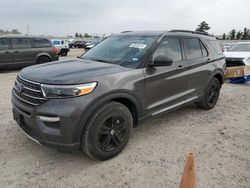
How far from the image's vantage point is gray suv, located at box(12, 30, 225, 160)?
3.06m

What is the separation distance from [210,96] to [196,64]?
1155mm

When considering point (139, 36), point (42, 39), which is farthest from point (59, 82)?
point (42, 39)

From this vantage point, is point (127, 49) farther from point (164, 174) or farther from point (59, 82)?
point (164, 174)

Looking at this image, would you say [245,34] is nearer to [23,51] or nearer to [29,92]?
[23,51]

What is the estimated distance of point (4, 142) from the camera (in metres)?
4.02

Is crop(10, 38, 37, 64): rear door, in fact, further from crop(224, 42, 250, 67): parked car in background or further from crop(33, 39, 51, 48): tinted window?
crop(224, 42, 250, 67): parked car in background

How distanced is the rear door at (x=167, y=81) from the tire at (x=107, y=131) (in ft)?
1.86

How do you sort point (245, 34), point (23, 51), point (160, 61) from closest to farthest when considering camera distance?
point (160, 61) → point (23, 51) → point (245, 34)

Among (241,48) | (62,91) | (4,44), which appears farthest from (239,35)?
(62,91)

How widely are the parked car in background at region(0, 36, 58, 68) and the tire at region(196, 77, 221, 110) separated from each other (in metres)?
8.97

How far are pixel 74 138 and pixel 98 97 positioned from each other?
1.91ft

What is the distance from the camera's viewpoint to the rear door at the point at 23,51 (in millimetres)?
11615

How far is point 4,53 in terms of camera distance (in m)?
11.3

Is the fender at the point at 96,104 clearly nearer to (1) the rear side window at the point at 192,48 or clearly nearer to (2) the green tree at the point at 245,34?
(1) the rear side window at the point at 192,48
